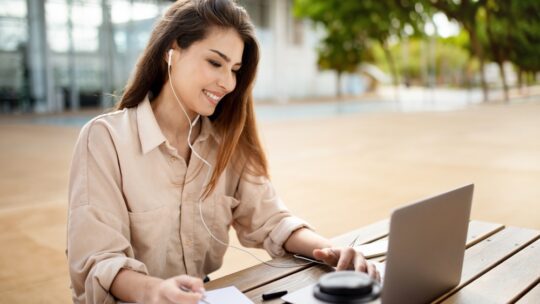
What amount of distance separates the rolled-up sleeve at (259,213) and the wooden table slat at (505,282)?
65 cm

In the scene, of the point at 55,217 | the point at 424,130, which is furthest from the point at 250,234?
the point at 424,130

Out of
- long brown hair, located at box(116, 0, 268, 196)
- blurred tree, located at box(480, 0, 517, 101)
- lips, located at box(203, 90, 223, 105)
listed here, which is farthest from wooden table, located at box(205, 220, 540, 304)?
blurred tree, located at box(480, 0, 517, 101)

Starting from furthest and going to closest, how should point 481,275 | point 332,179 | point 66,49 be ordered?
point 66,49
point 332,179
point 481,275

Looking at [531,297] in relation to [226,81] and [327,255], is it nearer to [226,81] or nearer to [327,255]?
[327,255]

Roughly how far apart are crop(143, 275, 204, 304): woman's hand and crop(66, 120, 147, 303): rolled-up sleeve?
0.73 feet

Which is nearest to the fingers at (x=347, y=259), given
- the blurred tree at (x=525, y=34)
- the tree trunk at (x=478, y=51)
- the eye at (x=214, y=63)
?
the eye at (x=214, y=63)

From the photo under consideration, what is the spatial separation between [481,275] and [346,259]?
1.42 feet

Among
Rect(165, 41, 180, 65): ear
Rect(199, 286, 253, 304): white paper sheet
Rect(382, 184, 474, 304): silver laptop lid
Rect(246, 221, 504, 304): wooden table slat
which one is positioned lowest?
Rect(246, 221, 504, 304): wooden table slat

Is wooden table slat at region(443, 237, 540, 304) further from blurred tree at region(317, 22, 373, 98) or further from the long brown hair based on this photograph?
blurred tree at region(317, 22, 373, 98)

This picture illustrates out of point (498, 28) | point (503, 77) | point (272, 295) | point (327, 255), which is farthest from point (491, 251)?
point (503, 77)

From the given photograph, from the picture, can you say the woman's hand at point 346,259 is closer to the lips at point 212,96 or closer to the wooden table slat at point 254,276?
the wooden table slat at point 254,276

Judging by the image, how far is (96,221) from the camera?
154 cm

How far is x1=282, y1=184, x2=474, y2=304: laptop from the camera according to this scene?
1.17m

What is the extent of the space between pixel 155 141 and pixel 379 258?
0.82 m
